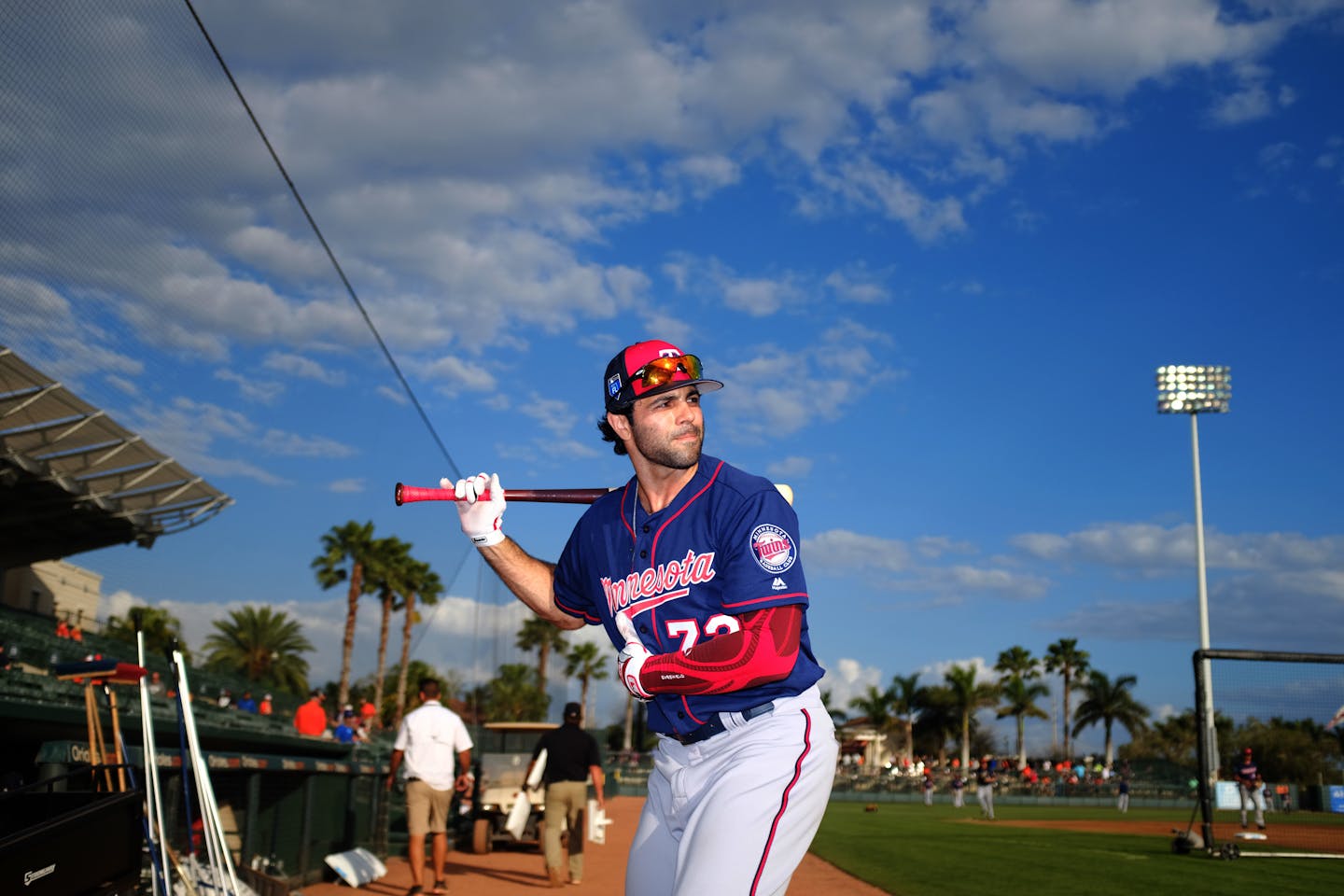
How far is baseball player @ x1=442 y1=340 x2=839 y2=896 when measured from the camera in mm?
3055

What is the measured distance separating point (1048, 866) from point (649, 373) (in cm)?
1125

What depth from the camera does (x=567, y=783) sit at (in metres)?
10.7

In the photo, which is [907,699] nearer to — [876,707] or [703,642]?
[876,707]

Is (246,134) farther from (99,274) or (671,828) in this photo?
(671,828)

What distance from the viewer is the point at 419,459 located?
1512 centimetres

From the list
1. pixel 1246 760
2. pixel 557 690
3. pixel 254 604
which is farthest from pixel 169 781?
pixel 1246 760

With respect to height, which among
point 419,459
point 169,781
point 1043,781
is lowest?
point 1043,781

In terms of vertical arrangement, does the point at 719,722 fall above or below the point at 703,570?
below

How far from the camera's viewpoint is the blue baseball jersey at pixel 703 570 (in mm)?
3207

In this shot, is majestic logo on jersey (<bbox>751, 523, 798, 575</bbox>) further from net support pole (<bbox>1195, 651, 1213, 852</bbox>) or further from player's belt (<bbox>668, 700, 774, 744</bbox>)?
net support pole (<bbox>1195, 651, 1213, 852</bbox>)

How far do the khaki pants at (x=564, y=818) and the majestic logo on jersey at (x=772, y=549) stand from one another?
26.4 ft

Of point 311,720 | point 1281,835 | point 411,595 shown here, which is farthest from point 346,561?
point 1281,835

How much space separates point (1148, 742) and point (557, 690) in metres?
63.7

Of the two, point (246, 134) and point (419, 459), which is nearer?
point (246, 134)
